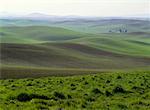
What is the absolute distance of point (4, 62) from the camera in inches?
2389

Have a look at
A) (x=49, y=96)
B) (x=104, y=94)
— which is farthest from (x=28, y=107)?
(x=104, y=94)

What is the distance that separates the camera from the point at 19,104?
14.2 meters

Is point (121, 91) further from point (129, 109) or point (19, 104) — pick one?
point (19, 104)

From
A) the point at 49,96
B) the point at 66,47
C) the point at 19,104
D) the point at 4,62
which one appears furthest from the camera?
the point at 66,47

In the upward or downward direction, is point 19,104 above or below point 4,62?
above

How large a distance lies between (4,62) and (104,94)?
141ft

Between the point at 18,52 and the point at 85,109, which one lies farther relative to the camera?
the point at 18,52

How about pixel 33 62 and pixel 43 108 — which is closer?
pixel 43 108

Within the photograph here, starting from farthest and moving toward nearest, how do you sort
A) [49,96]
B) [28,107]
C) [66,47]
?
[66,47], [49,96], [28,107]

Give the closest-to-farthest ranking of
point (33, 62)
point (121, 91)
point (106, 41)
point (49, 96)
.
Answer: point (49, 96), point (121, 91), point (33, 62), point (106, 41)

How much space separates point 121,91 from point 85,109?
784 cm

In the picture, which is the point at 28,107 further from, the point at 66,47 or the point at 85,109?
the point at 66,47

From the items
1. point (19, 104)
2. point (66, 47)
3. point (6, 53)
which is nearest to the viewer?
point (19, 104)

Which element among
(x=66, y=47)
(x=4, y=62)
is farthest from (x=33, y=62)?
(x=66, y=47)
